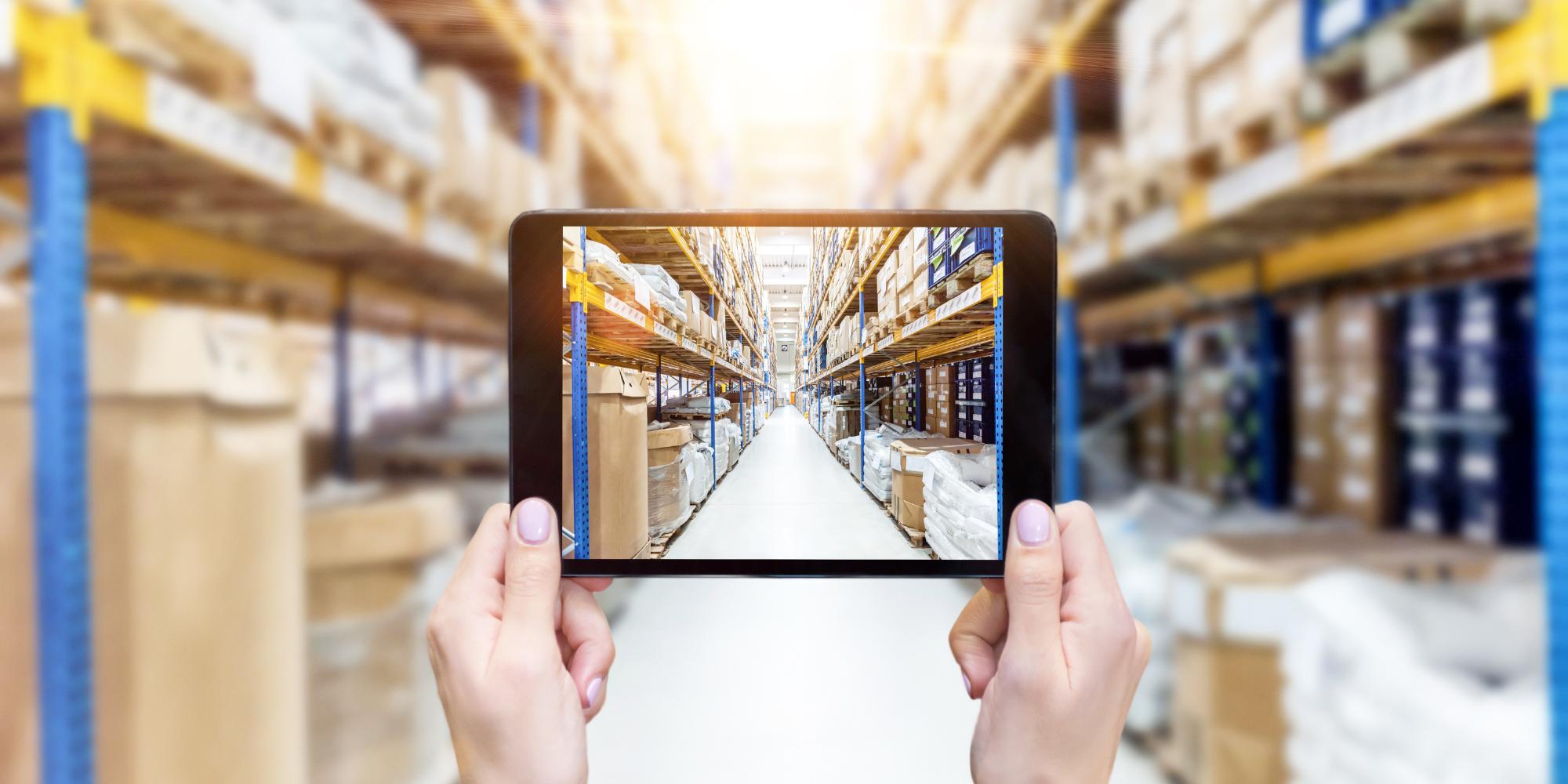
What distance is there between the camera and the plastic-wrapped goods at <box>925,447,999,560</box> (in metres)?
1.35

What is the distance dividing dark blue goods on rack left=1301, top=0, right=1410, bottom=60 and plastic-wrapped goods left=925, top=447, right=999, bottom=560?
2.58ft

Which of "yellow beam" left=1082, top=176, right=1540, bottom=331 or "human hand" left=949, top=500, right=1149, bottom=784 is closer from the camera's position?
"human hand" left=949, top=500, right=1149, bottom=784

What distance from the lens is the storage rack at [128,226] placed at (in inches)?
25.2

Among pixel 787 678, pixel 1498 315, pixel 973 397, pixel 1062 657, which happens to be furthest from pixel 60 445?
pixel 973 397

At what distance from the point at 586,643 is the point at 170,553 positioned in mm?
647

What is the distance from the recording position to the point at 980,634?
1.97 ft

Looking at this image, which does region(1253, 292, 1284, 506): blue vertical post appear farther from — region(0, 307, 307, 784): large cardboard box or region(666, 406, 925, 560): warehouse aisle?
region(0, 307, 307, 784): large cardboard box

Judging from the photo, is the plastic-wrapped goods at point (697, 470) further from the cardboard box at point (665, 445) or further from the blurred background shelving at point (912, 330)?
the blurred background shelving at point (912, 330)

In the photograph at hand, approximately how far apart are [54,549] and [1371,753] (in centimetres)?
175

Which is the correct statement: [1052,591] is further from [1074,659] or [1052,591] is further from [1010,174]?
[1010,174]

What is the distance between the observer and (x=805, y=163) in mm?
3342

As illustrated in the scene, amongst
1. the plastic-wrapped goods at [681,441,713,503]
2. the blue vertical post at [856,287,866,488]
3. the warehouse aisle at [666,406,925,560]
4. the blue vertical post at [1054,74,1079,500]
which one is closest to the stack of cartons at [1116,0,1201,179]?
the blue vertical post at [1054,74,1079,500]

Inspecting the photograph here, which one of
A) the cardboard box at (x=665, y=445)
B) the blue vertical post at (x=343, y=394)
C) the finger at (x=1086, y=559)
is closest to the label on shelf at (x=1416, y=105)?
the finger at (x=1086, y=559)

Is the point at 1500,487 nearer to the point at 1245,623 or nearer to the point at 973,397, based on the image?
the point at 1245,623
